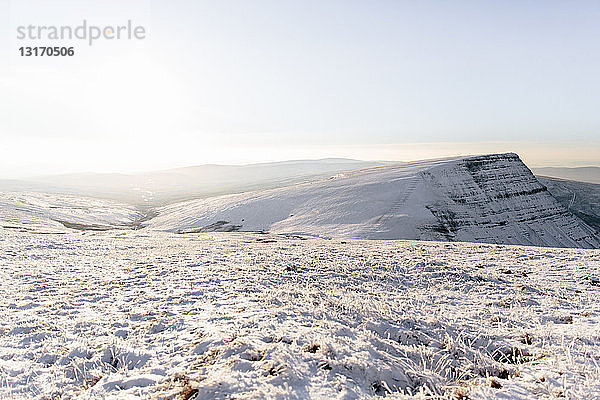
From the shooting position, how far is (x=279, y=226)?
161 ft

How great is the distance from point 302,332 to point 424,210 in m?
45.7

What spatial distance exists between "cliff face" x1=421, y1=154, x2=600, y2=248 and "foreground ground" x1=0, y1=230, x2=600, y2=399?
3562 centimetres

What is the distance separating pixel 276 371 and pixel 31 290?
1038 centimetres

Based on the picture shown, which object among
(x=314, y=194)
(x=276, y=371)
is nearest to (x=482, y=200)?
(x=314, y=194)

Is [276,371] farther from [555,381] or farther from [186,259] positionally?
[186,259]

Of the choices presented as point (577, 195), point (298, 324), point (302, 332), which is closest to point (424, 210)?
point (298, 324)

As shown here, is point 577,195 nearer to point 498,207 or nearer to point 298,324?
point 498,207

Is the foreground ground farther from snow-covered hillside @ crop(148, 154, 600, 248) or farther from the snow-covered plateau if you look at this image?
snow-covered hillside @ crop(148, 154, 600, 248)

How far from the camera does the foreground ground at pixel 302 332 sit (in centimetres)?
492

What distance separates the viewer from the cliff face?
4759 cm

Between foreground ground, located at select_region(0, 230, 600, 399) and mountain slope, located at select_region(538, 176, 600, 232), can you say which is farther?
mountain slope, located at select_region(538, 176, 600, 232)

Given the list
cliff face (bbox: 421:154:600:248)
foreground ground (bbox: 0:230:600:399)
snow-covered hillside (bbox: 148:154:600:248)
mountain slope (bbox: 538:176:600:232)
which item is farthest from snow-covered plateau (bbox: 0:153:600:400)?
mountain slope (bbox: 538:176:600:232)

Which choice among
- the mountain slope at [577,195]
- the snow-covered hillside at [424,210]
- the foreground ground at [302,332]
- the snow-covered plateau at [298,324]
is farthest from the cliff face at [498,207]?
the mountain slope at [577,195]

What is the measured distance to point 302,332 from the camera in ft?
21.4
